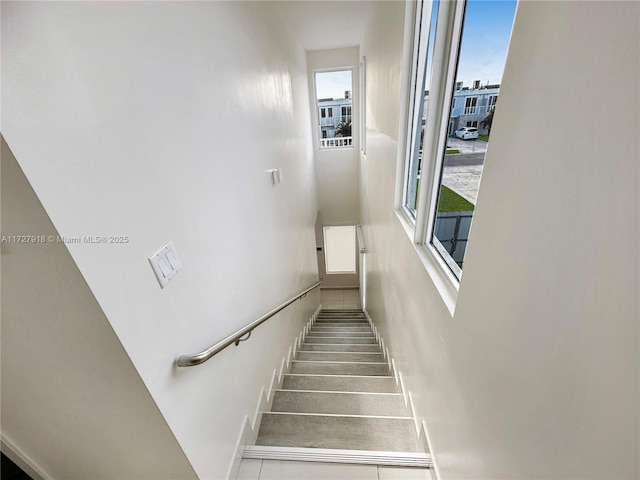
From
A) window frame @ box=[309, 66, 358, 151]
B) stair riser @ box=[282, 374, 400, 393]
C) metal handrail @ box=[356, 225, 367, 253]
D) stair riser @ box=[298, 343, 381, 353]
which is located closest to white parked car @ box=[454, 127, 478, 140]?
stair riser @ box=[282, 374, 400, 393]

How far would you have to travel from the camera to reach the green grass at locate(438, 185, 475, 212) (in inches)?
41.6

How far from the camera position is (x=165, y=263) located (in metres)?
0.88

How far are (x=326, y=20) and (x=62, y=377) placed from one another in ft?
13.5

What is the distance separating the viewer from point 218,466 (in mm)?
1206

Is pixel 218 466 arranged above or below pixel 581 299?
below

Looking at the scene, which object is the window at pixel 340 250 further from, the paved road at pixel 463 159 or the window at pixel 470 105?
the window at pixel 470 105

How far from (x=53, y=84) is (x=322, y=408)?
7.29 ft

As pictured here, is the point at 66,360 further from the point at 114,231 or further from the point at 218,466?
the point at 218,466

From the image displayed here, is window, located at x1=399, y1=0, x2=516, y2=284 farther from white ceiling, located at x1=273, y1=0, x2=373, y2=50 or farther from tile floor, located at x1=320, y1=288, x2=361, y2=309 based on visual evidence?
tile floor, located at x1=320, y1=288, x2=361, y2=309

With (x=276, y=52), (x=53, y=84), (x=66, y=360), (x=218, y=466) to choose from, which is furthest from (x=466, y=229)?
(x=276, y=52)

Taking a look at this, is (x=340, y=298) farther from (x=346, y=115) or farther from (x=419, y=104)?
(x=419, y=104)

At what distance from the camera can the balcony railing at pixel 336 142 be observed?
534 centimetres

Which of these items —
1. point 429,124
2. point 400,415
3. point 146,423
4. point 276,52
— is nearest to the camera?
point 146,423

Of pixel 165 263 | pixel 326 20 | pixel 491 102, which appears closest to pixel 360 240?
pixel 326 20
